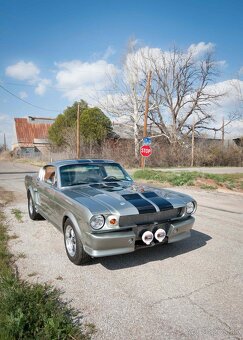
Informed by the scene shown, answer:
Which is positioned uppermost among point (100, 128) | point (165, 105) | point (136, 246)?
point (165, 105)

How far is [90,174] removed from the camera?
5402mm

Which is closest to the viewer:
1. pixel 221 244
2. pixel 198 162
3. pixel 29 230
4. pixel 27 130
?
pixel 221 244

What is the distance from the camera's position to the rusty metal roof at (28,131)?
45.9 metres

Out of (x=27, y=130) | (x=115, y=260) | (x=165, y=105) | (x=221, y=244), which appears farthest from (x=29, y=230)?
(x=27, y=130)

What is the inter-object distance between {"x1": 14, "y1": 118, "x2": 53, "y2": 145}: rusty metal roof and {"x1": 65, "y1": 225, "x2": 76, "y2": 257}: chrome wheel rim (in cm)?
4274

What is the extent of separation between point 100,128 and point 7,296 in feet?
93.8

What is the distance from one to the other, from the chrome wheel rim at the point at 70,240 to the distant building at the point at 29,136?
39411 millimetres

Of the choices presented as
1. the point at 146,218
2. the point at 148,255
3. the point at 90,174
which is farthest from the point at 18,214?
the point at 146,218

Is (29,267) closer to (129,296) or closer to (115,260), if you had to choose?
(115,260)

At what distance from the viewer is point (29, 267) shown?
4109 mm

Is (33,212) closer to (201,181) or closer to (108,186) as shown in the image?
(108,186)

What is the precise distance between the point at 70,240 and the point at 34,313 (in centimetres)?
159

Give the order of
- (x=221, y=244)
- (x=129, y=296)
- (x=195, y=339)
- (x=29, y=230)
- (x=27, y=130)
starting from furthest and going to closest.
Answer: (x=27, y=130)
(x=29, y=230)
(x=221, y=244)
(x=129, y=296)
(x=195, y=339)

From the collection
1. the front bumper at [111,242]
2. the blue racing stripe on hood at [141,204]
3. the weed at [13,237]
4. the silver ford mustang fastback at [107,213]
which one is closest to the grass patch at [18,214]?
the weed at [13,237]
